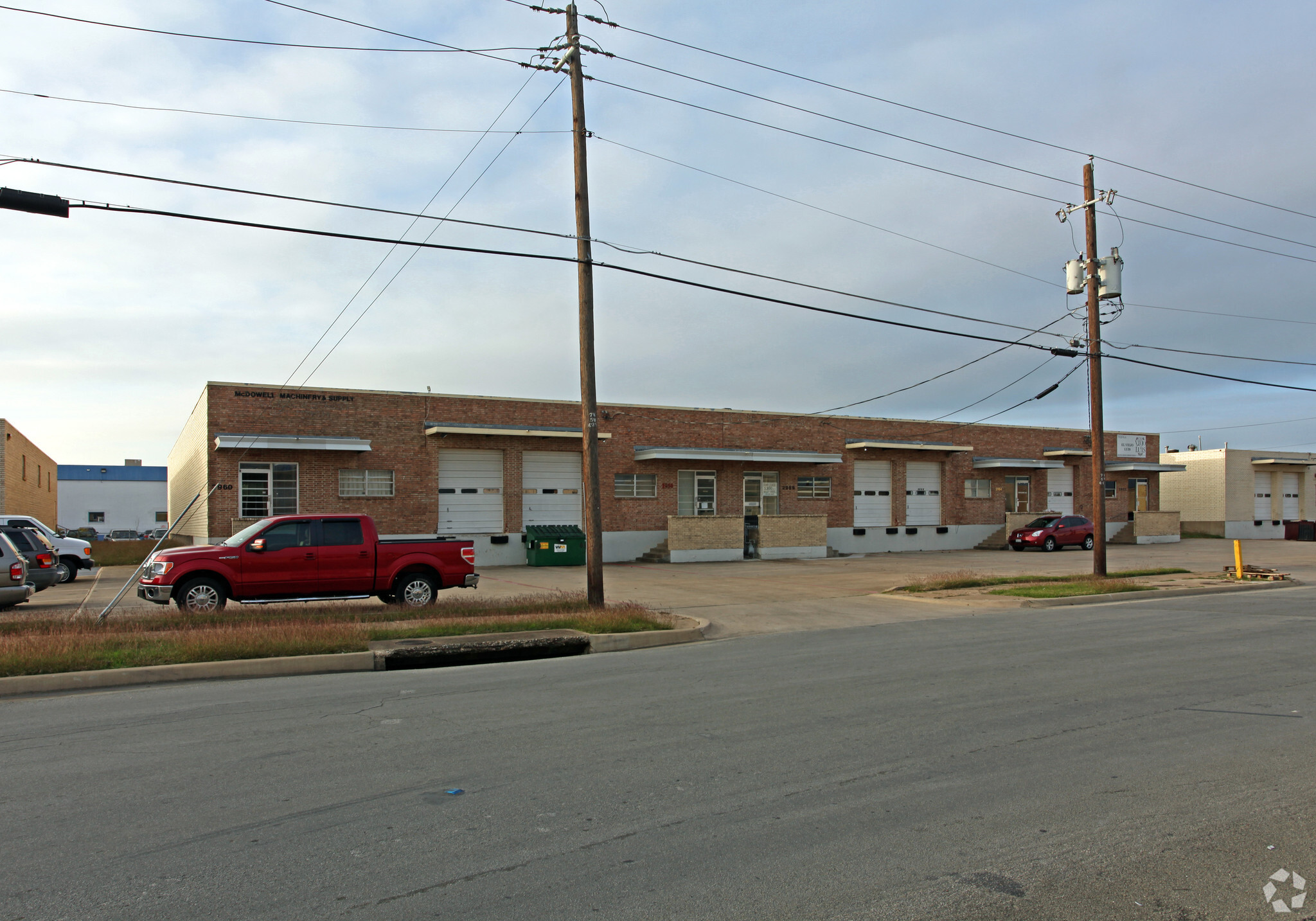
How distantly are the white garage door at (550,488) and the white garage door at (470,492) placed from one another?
0.90 metres

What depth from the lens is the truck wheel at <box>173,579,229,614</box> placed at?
14.0 meters

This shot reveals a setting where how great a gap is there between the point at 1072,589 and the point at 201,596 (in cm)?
1692

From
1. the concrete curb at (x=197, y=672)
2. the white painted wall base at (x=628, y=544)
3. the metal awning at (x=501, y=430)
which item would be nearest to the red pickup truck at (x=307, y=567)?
the concrete curb at (x=197, y=672)

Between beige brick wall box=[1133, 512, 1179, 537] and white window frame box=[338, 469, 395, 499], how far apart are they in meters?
34.6

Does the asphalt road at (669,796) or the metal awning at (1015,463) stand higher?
the metal awning at (1015,463)

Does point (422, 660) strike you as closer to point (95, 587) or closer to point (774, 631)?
point (774, 631)

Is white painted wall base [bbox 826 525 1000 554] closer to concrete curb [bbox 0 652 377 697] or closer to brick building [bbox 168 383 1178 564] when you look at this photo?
brick building [bbox 168 383 1178 564]

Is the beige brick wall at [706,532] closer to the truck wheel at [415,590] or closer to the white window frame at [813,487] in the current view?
the white window frame at [813,487]

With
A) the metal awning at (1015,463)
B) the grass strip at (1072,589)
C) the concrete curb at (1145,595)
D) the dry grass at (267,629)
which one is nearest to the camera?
the dry grass at (267,629)

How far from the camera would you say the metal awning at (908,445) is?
3609 cm

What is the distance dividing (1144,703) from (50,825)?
836cm

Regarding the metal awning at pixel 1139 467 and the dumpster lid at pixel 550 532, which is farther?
the metal awning at pixel 1139 467

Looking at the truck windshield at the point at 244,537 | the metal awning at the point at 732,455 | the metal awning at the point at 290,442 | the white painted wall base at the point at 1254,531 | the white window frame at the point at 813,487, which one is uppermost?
the metal awning at the point at 290,442

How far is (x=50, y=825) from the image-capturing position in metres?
5.09
